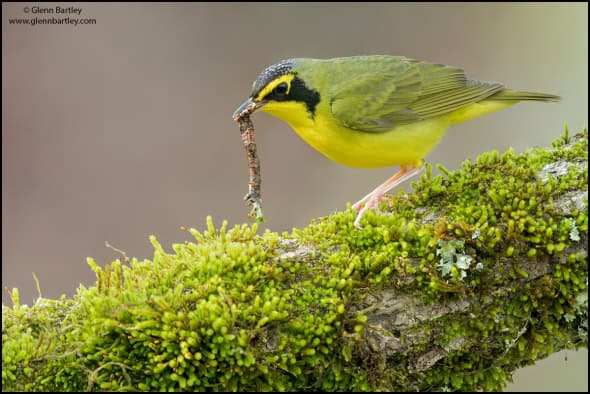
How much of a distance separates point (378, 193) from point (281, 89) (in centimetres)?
112

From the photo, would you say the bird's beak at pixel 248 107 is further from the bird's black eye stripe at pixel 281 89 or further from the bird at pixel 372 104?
the bird's black eye stripe at pixel 281 89

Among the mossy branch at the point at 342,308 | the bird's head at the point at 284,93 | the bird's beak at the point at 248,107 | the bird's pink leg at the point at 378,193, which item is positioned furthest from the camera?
the bird's head at the point at 284,93

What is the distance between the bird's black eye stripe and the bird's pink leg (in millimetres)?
1011

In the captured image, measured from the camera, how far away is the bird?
15.1 ft

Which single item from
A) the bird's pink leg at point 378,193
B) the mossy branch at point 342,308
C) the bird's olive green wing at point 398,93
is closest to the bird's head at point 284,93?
the bird's olive green wing at point 398,93

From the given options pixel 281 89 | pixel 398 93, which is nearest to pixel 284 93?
pixel 281 89

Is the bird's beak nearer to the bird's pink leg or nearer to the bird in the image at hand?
the bird

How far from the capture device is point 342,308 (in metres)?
3.01

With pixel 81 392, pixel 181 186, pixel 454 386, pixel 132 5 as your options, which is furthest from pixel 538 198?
pixel 132 5

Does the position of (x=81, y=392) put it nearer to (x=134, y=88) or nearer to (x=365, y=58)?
(x=365, y=58)

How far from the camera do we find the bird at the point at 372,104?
4609 mm

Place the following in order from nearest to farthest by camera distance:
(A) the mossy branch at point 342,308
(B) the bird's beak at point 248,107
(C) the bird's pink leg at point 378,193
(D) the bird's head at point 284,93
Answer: (A) the mossy branch at point 342,308 → (C) the bird's pink leg at point 378,193 → (B) the bird's beak at point 248,107 → (D) the bird's head at point 284,93

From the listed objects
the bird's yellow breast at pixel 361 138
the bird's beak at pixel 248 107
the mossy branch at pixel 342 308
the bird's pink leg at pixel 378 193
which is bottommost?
the mossy branch at pixel 342 308

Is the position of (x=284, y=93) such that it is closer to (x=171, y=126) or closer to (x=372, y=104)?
(x=372, y=104)
